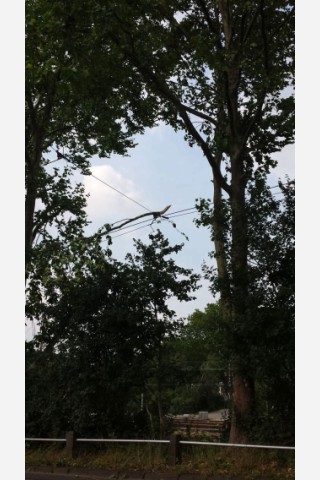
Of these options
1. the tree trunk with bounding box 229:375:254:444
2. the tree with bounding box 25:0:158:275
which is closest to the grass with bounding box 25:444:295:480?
the tree trunk with bounding box 229:375:254:444

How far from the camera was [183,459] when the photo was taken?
28.7 ft

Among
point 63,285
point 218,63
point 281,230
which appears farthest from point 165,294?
point 218,63

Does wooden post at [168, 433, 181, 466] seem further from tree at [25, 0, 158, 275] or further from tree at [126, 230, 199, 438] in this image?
tree at [25, 0, 158, 275]

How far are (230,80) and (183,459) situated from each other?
735 centimetres

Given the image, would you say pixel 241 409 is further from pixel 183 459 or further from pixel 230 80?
pixel 230 80

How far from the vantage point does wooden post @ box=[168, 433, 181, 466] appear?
28.2ft

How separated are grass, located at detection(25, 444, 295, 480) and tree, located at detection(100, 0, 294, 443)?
0.77 metres

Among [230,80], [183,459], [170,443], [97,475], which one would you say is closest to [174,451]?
[170,443]

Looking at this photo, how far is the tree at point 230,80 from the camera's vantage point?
9195mm

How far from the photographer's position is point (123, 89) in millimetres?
11875

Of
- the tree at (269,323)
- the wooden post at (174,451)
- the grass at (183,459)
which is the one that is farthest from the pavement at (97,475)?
the tree at (269,323)

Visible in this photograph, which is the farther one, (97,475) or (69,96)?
(69,96)

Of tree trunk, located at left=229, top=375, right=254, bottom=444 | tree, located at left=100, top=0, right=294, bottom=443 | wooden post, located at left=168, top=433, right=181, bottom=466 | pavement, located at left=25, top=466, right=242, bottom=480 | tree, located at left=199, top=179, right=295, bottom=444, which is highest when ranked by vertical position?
tree, located at left=100, top=0, right=294, bottom=443

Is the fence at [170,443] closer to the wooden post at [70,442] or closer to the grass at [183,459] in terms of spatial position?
the wooden post at [70,442]
